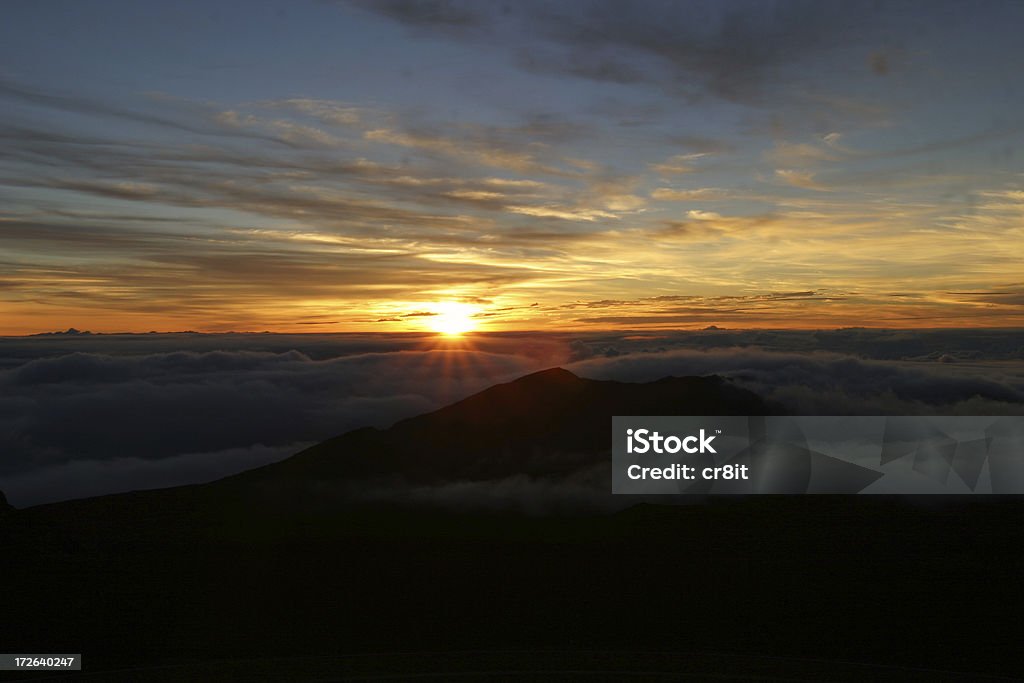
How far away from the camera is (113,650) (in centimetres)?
8306

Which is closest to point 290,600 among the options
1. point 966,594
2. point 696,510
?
point 966,594

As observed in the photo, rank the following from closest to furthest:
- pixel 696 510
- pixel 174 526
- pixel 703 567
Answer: pixel 703 567, pixel 174 526, pixel 696 510

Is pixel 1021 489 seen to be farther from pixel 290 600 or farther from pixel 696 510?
pixel 290 600

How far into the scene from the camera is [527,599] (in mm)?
106188

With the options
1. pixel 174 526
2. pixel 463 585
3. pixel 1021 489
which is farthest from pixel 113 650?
pixel 1021 489

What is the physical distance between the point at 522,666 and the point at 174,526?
472 ft

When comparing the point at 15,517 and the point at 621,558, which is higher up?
the point at 15,517

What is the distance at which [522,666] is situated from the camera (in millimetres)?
51625

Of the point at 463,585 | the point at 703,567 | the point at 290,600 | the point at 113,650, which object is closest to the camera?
the point at 113,650

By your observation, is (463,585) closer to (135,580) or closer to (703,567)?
(703,567)

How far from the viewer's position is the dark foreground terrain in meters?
58.4

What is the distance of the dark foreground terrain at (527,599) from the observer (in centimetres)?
5844

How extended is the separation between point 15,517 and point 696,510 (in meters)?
132

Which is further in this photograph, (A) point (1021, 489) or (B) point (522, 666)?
(A) point (1021, 489)
